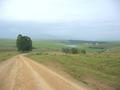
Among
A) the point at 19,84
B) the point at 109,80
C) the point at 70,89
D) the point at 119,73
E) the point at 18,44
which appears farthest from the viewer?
the point at 18,44

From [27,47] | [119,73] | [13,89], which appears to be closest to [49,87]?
[13,89]

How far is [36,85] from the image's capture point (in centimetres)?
1803

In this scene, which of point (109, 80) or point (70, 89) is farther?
point (109, 80)

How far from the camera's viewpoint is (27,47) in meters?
106

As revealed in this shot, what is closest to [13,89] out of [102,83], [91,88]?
[91,88]

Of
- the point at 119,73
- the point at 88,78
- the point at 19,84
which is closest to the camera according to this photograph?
the point at 19,84

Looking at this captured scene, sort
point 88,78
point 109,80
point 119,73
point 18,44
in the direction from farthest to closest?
point 18,44, point 119,73, point 88,78, point 109,80

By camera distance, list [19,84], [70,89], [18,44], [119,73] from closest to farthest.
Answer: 1. [70,89]
2. [19,84]
3. [119,73]
4. [18,44]

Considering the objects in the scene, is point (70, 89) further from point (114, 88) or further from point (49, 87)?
point (114, 88)

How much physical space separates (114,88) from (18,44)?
8892 cm

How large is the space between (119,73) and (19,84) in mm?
9462

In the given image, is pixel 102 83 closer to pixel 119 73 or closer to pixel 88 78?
pixel 88 78

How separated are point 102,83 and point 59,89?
4.24 m

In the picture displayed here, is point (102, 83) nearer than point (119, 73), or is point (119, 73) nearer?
point (102, 83)
